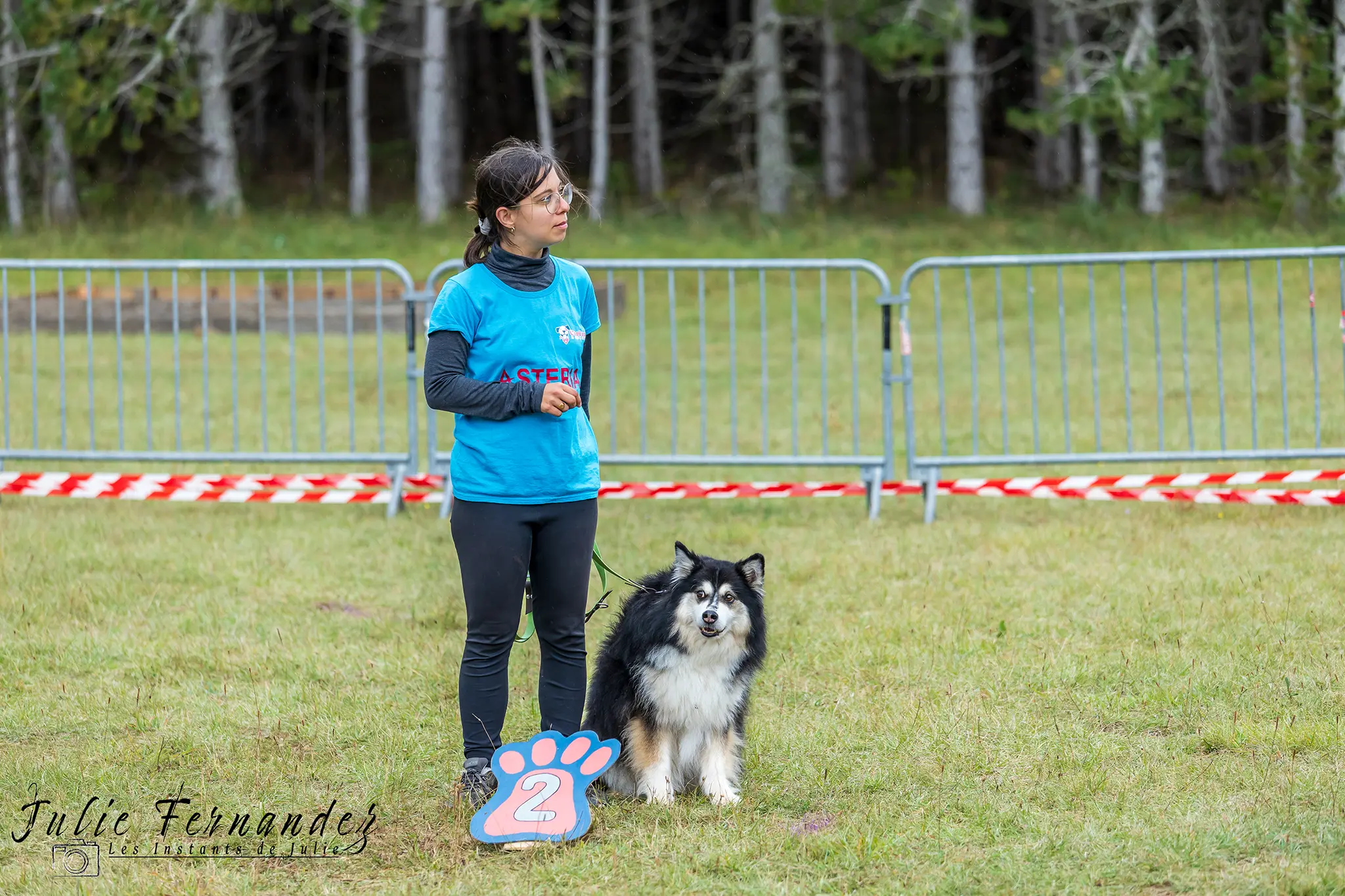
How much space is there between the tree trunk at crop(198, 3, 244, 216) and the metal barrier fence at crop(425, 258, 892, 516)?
9.00 metres

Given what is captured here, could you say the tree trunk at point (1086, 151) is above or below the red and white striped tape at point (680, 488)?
above

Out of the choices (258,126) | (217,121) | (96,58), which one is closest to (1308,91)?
(217,121)

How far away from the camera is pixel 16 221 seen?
24.3 m

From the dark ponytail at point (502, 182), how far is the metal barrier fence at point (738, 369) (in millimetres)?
3766

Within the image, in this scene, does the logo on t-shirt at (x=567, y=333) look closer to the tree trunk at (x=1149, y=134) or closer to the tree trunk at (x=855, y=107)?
the tree trunk at (x=1149, y=134)

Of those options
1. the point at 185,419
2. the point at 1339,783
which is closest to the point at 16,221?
the point at 185,419

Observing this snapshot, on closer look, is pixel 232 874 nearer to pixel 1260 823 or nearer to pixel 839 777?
pixel 839 777

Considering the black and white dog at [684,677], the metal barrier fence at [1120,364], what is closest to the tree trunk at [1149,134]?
→ the metal barrier fence at [1120,364]

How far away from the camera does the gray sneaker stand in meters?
4.30

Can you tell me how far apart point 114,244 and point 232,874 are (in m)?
19.8

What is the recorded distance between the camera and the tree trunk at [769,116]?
24781 mm

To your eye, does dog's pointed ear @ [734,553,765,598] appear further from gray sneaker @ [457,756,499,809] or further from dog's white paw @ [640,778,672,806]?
gray sneaker @ [457,756,499,809]

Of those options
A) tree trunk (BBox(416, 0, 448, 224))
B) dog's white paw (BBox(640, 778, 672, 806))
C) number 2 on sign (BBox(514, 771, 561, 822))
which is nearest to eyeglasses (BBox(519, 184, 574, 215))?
number 2 on sign (BBox(514, 771, 561, 822))

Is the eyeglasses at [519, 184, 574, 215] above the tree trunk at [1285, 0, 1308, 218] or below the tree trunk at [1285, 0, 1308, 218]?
below
